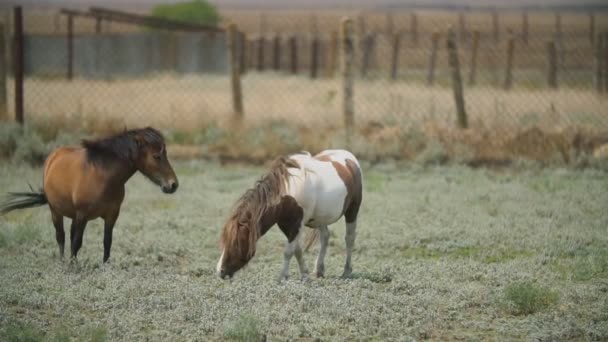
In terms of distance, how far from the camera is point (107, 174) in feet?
29.0

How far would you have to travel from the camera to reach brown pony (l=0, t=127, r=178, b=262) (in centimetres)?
885

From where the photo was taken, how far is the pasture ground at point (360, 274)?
7.15m

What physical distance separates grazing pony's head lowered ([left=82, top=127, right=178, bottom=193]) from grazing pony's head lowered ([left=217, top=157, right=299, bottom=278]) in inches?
44.3

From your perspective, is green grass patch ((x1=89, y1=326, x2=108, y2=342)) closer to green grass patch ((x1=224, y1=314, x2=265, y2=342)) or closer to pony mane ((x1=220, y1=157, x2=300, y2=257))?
green grass patch ((x1=224, y1=314, x2=265, y2=342))

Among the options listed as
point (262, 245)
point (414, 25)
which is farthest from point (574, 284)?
point (414, 25)

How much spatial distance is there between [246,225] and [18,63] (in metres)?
9.69

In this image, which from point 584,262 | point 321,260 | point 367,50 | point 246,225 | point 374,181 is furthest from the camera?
point 367,50

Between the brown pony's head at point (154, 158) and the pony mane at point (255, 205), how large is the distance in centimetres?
109

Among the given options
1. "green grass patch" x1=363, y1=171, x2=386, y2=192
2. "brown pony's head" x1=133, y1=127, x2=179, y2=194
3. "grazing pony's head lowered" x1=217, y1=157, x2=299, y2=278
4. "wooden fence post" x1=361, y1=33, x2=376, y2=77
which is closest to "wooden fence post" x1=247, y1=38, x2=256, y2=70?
"wooden fence post" x1=361, y1=33, x2=376, y2=77

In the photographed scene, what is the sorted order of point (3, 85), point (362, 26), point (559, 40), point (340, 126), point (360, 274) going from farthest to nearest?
1. point (362, 26)
2. point (559, 40)
3. point (340, 126)
4. point (3, 85)
5. point (360, 274)

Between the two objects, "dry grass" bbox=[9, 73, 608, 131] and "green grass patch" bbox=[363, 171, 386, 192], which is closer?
"green grass patch" bbox=[363, 171, 386, 192]

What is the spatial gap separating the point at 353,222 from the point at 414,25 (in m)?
51.4

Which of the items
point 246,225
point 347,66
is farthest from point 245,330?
point 347,66

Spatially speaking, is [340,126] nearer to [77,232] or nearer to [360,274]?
[360,274]
